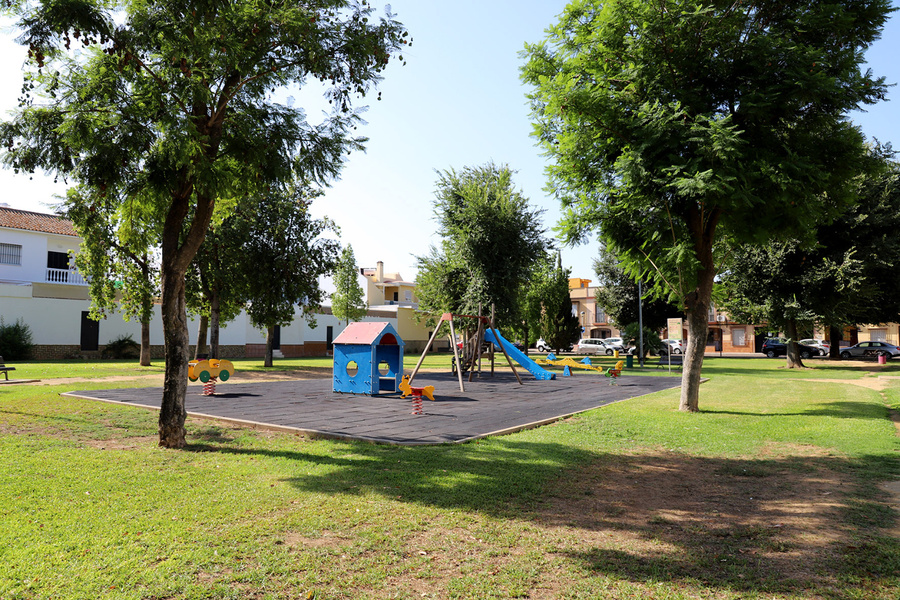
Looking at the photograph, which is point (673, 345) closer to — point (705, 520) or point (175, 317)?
point (705, 520)

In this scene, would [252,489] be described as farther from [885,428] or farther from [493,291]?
[493,291]

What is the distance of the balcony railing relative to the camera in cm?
3528

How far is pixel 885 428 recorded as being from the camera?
10805 millimetres

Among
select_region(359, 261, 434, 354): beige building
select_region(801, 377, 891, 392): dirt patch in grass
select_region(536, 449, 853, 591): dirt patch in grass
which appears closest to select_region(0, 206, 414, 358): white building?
select_region(359, 261, 434, 354): beige building

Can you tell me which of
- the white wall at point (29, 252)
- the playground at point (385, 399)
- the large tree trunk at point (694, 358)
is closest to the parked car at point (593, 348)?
the playground at point (385, 399)

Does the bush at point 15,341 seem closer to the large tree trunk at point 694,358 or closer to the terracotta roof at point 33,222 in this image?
the terracotta roof at point 33,222

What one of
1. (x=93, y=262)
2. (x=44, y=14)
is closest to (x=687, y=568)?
(x=44, y=14)

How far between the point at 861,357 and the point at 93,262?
50.6 metres

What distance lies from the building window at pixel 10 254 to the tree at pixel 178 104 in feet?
107

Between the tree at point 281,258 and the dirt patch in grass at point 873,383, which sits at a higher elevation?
the tree at point 281,258

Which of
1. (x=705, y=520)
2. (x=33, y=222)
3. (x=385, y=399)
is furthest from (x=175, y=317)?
(x=33, y=222)

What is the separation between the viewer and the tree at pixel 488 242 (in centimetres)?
2806

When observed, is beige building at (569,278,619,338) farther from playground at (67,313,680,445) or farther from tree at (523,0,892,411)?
tree at (523,0,892,411)

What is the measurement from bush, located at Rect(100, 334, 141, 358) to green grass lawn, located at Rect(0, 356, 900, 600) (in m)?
27.6
